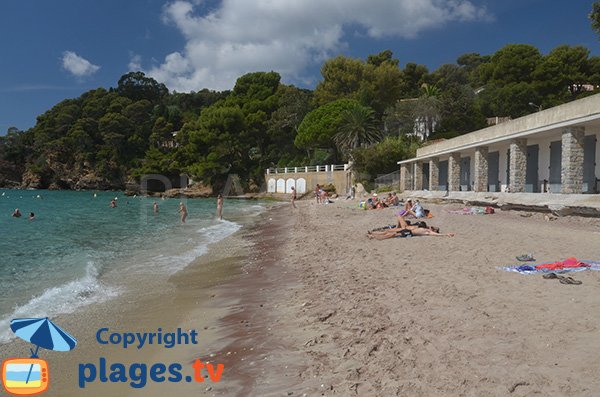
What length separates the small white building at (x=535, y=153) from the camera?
49.9 feet

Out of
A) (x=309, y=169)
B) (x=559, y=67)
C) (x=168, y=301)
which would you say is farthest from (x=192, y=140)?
(x=168, y=301)

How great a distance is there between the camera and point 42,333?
3402 mm

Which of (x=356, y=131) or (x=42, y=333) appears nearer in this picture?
(x=42, y=333)

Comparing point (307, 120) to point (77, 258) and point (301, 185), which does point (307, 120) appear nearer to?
point (301, 185)

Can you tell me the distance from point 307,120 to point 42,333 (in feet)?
164

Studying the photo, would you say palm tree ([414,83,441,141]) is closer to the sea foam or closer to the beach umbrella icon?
the sea foam

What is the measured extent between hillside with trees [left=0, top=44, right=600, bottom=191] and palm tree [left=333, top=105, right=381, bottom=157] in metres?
0.12

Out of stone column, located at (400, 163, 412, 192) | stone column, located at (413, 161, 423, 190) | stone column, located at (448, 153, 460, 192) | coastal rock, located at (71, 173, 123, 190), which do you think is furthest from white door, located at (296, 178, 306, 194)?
coastal rock, located at (71, 173, 123, 190)

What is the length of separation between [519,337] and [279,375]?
2201 millimetres

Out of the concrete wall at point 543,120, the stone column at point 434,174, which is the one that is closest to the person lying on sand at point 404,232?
the concrete wall at point 543,120

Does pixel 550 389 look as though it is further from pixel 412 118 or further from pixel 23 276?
pixel 412 118

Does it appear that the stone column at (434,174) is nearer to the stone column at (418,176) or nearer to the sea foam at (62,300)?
the stone column at (418,176)

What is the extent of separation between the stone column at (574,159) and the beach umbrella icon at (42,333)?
56.1ft

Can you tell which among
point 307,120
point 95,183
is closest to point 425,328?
point 307,120
